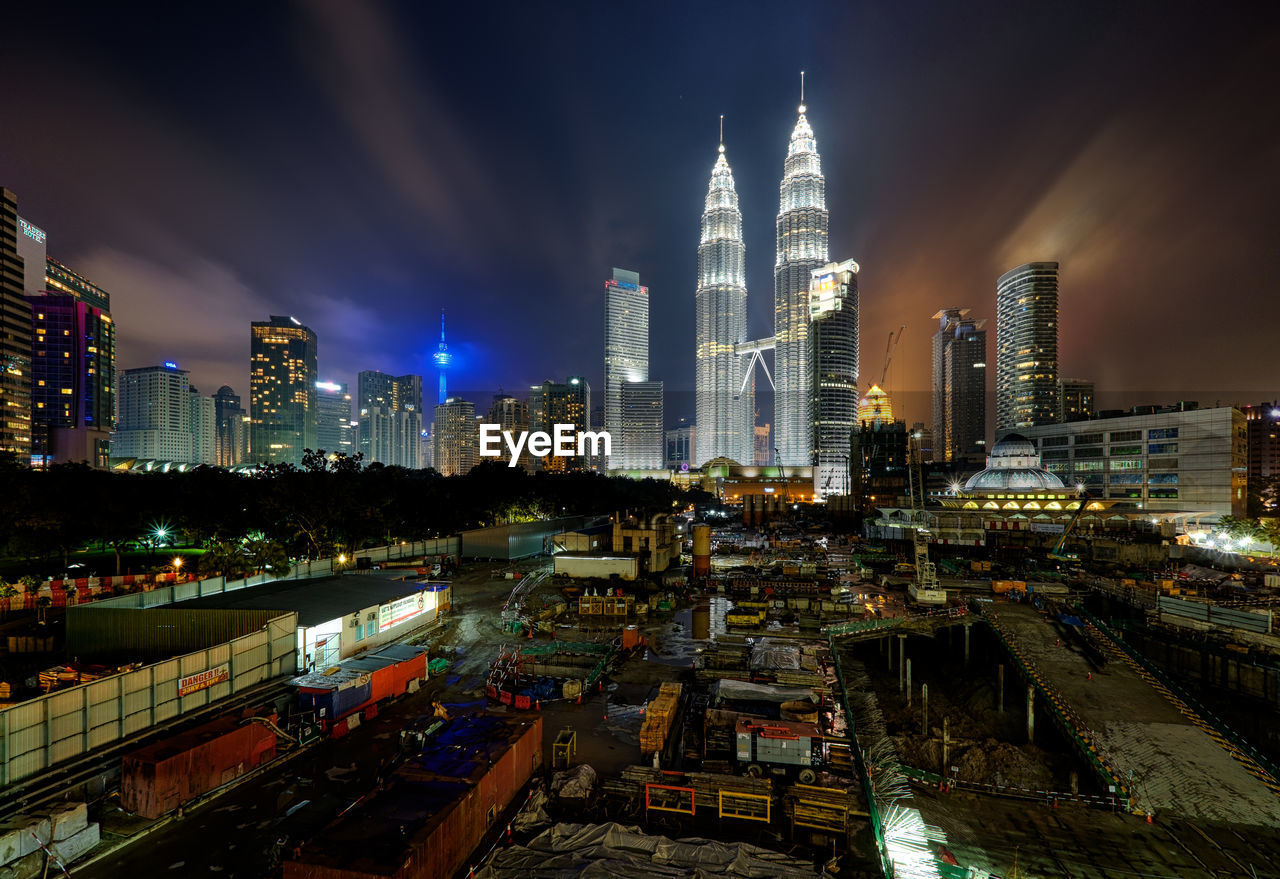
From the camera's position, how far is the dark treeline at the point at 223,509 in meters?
43.5

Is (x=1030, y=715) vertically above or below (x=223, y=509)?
below

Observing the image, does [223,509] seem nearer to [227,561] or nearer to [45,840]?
[227,561]

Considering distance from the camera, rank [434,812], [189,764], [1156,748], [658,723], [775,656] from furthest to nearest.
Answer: [775,656]
[1156,748]
[658,723]
[189,764]
[434,812]

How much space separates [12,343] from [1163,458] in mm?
204207

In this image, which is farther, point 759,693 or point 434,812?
point 759,693

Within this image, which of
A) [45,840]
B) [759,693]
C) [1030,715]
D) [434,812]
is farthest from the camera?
[1030,715]

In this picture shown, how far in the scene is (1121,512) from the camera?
82000 mm

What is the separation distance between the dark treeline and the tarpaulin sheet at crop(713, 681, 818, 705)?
136 feet

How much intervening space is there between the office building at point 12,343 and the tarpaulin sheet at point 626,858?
138 m

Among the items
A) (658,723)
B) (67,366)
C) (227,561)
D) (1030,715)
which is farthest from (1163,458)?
(67,366)

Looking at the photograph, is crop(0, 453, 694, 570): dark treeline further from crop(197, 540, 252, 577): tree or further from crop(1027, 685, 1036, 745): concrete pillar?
crop(1027, 685, 1036, 745): concrete pillar

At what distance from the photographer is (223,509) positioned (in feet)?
175

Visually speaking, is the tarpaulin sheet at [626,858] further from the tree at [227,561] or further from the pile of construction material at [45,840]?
the tree at [227,561]

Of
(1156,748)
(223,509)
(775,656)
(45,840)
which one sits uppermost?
(223,509)
